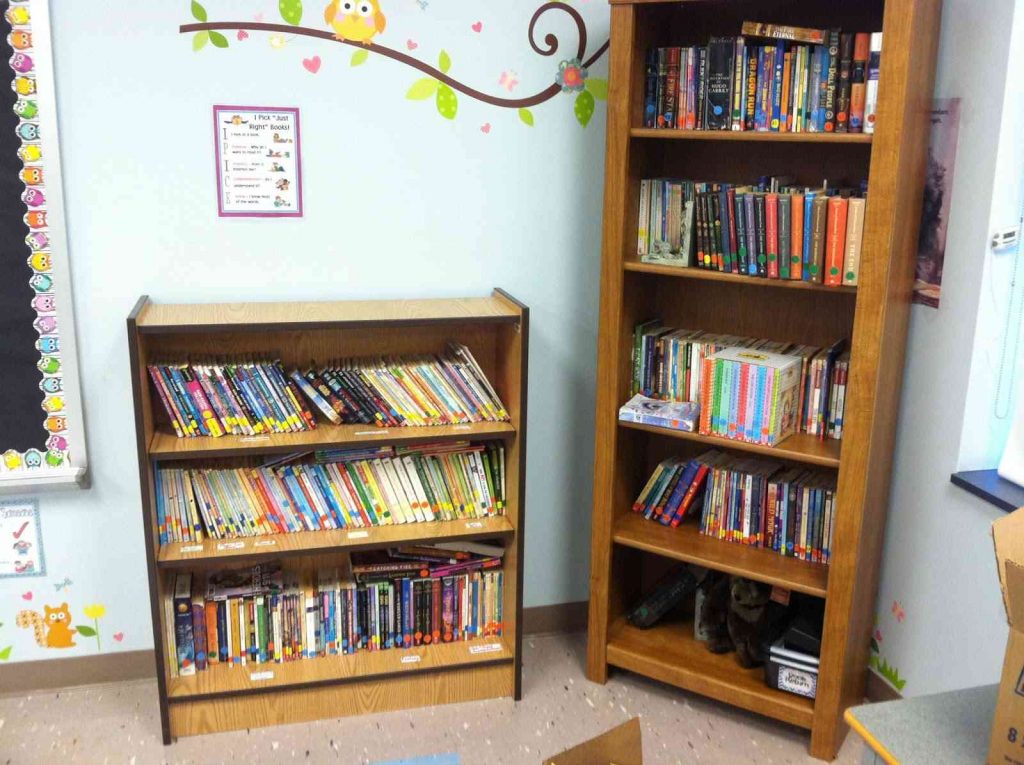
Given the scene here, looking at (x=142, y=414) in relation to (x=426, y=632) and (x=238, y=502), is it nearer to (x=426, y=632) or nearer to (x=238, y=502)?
(x=238, y=502)

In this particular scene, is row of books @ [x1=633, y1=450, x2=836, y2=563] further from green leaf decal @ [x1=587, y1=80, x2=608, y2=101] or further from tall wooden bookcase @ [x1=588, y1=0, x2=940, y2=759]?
green leaf decal @ [x1=587, y1=80, x2=608, y2=101]

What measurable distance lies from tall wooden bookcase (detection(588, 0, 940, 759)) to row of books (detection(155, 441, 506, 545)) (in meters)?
0.37

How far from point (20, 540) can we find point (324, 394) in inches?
36.6

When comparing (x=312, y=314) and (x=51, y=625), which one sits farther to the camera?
(x=51, y=625)

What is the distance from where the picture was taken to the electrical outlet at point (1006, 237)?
2176 mm

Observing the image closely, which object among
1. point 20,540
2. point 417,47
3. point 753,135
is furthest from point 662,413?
point 20,540

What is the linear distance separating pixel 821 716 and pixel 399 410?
53.6 inches

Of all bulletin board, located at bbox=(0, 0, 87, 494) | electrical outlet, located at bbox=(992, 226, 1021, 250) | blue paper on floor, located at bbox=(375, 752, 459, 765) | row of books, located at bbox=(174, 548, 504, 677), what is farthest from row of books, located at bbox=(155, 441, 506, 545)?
electrical outlet, located at bbox=(992, 226, 1021, 250)

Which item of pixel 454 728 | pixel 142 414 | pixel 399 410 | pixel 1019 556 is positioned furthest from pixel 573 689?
pixel 1019 556

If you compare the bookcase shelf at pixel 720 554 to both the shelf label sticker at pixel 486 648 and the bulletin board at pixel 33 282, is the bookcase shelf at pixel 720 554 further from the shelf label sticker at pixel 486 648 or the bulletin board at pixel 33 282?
the bulletin board at pixel 33 282

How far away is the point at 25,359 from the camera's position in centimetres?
242

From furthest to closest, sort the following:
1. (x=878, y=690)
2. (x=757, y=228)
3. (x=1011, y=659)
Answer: (x=878, y=690) < (x=757, y=228) < (x=1011, y=659)

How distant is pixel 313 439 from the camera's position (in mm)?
2400

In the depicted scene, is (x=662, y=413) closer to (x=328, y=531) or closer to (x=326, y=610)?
(x=328, y=531)
